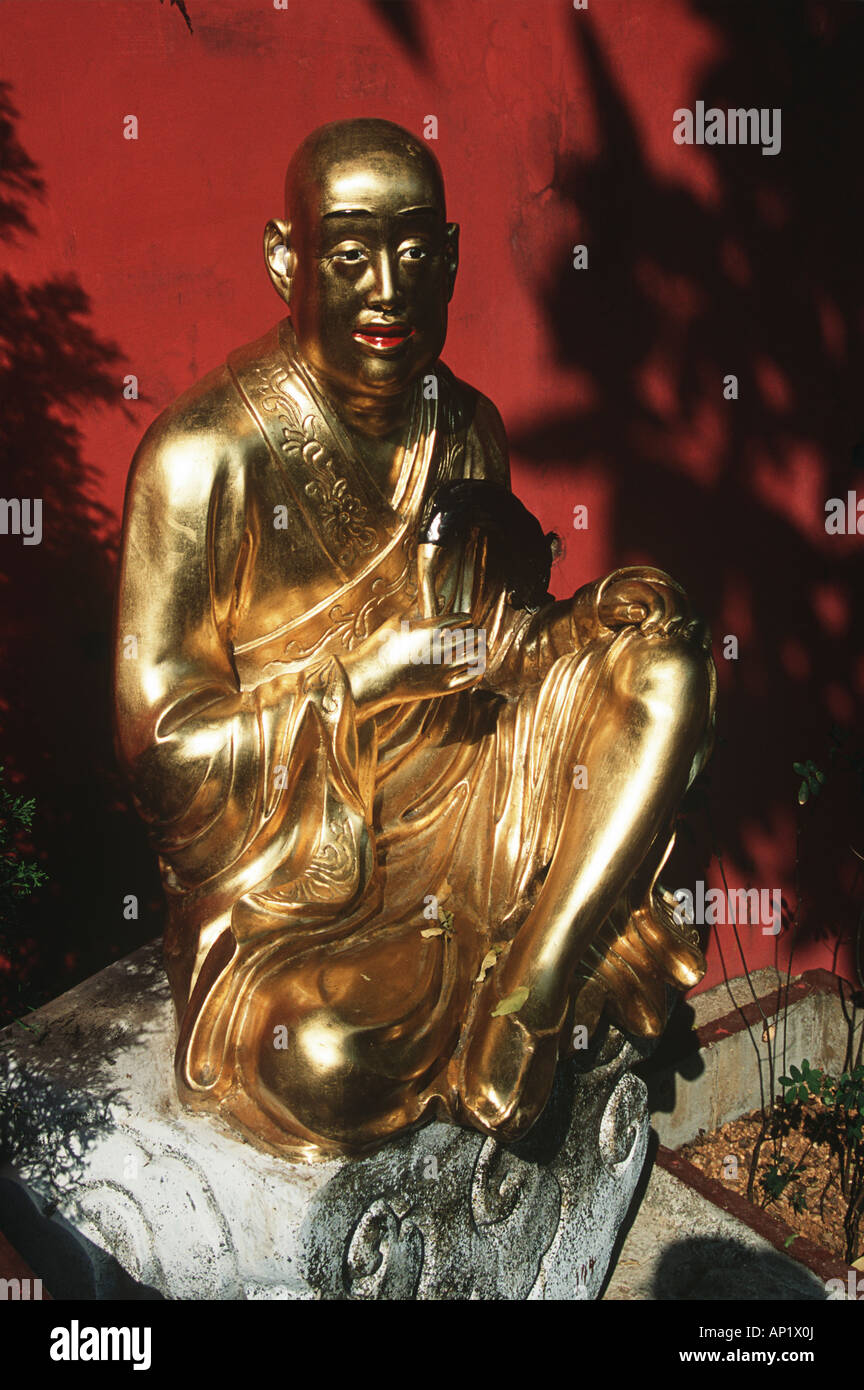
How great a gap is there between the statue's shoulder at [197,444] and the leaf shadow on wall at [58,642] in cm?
65

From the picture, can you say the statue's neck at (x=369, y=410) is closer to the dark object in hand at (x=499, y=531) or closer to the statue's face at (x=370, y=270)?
the statue's face at (x=370, y=270)

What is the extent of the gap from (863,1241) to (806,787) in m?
1.05

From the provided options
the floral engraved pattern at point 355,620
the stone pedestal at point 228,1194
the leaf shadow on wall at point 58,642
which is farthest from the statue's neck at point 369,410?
the stone pedestal at point 228,1194

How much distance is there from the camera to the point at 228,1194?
6.46ft

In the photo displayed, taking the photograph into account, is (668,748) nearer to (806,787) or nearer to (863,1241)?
(806,787)

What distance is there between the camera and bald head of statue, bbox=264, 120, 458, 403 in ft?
6.86

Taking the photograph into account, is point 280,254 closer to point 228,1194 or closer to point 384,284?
point 384,284

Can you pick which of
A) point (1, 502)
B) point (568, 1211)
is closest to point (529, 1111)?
point (568, 1211)

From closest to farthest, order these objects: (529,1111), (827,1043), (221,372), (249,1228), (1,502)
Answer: (249,1228) < (529,1111) < (221,372) < (1,502) < (827,1043)

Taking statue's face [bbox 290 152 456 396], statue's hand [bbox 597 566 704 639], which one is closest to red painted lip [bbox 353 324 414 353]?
statue's face [bbox 290 152 456 396]

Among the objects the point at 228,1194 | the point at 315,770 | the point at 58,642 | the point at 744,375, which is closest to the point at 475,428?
the point at 315,770

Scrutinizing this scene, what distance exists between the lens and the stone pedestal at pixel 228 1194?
1.96 metres

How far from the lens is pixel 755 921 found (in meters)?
3.79

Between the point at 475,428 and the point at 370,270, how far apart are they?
49 centimetres
